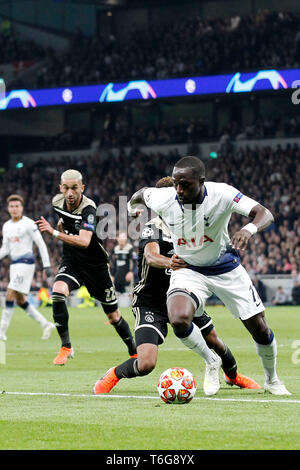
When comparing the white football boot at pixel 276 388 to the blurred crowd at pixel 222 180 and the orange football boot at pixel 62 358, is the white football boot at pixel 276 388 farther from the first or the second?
the blurred crowd at pixel 222 180

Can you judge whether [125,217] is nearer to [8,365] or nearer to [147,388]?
[8,365]

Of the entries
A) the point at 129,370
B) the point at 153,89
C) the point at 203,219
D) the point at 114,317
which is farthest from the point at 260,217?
the point at 153,89

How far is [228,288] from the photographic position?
8.14 meters

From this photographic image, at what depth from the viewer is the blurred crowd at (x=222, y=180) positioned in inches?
1241

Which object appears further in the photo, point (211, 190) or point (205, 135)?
point (205, 135)

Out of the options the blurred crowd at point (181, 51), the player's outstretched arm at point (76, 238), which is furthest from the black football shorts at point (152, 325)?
the blurred crowd at point (181, 51)

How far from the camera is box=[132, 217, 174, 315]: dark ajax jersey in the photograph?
8.98 metres

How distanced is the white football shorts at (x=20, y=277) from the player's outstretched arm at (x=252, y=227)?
906cm

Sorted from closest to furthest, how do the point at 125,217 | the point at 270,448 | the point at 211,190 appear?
the point at 270,448 < the point at 211,190 < the point at 125,217

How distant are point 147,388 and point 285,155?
27969 millimetres

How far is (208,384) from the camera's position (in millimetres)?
8602

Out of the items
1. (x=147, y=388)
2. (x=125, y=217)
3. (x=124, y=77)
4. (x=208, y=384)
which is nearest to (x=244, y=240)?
(x=208, y=384)

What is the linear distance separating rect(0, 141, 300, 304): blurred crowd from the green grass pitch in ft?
58.9

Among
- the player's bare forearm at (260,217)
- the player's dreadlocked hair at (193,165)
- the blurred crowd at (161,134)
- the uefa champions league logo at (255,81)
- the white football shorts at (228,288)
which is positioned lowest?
the white football shorts at (228,288)
